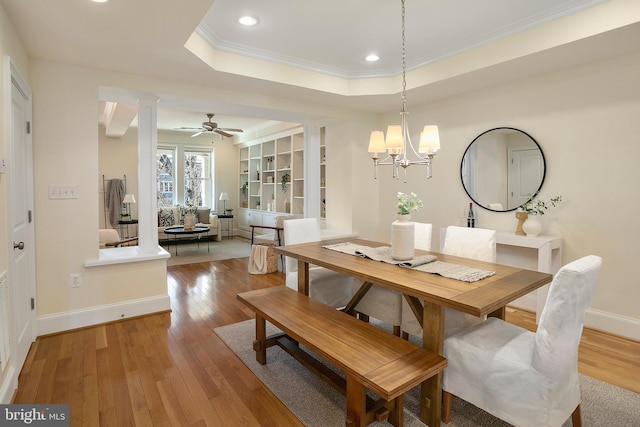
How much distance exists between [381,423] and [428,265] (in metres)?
0.97

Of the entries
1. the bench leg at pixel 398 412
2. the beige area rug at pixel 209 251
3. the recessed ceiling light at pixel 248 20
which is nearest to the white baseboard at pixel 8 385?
the bench leg at pixel 398 412

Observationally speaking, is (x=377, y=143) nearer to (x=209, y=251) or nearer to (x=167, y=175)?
(x=209, y=251)

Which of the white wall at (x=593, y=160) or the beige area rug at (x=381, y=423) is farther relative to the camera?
the white wall at (x=593, y=160)

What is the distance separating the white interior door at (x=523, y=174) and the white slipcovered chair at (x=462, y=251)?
1226 mm

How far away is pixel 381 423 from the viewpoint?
1.93 metres

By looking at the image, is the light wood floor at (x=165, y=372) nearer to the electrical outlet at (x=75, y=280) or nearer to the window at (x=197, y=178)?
the electrical outlet at (x=75, y=280)

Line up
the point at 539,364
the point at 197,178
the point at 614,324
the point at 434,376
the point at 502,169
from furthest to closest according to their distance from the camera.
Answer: the point at 197,178 < the point at 502,169 < the point at 614,324 < the point at 434,376 < the point at 539,364

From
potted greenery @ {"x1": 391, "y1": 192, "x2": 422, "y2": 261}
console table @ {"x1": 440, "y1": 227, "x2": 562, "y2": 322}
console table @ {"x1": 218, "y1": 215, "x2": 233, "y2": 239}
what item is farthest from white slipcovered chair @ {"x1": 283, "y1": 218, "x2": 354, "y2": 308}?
console table @ {"x1": 218, "y1": 215, "x2": 233, "y2": 239}

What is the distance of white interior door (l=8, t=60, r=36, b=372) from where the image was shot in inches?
91.7

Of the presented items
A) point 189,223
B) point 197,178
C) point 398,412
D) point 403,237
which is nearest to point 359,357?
point 398,412

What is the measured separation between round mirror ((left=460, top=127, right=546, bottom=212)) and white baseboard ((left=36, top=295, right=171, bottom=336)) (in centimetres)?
360

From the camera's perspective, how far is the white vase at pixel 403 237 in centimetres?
235

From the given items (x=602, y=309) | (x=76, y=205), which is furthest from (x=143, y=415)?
(x=602, y=309)

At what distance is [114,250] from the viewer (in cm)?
368
